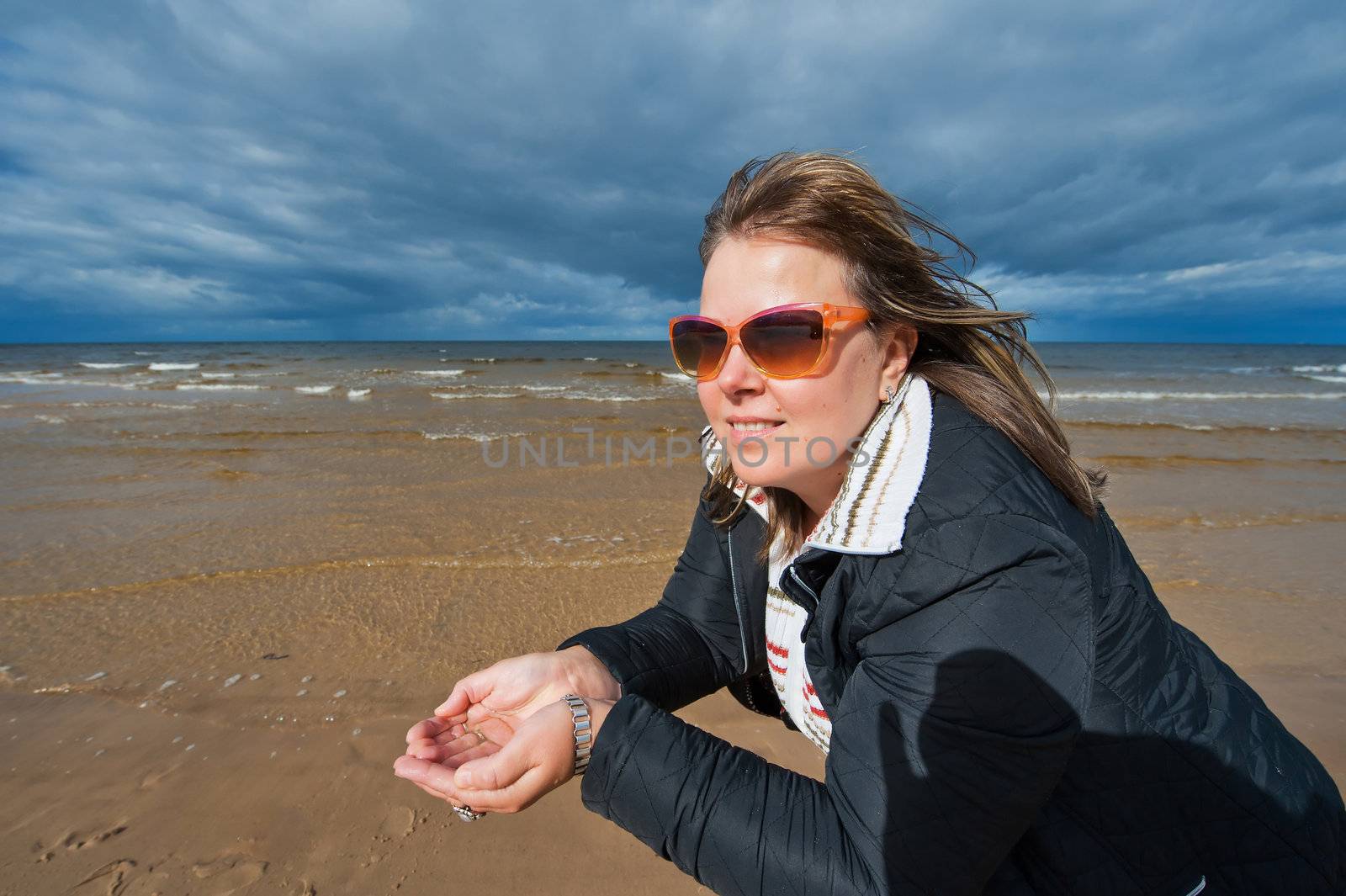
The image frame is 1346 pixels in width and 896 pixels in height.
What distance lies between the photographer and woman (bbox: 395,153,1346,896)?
3.76ft

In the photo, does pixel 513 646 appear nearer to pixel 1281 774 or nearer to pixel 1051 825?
pixel 1051 825

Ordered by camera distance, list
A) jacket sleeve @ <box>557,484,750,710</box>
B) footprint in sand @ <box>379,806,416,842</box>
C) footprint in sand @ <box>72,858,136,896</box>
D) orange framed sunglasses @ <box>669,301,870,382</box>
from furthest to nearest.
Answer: footprint in sand @ <box>379,806,416,842</box>
footprint in sand @ <box>72,858,136,896</box>
jacket sleeve @ <box>557,484,750,710</box>
orange framed sunglasses @ <box>669,301,870,382</box>

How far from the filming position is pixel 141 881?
2.22 metres

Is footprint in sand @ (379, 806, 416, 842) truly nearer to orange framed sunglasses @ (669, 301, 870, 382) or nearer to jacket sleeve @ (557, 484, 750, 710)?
jacket sleeve @ (557, 484, 750, 710)

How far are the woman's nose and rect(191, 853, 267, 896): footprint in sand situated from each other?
7.72 feet

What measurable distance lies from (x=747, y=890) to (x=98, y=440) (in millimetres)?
12012

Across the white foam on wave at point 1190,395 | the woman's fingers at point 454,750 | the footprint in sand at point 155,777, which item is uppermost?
the white foam on wave at point 1190,395

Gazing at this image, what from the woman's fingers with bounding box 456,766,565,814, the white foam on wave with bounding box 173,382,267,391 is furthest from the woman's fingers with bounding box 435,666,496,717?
the white foam on wave with bounding box 173,382,267,391

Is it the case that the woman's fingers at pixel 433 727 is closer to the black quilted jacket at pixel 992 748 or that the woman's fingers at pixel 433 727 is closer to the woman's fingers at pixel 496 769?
the woman's fingers at pixel 496 769

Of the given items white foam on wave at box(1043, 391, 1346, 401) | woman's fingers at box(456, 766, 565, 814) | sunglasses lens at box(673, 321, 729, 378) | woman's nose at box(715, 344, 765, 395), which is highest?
sunglasses lens at box(673, 321, 729, 378)

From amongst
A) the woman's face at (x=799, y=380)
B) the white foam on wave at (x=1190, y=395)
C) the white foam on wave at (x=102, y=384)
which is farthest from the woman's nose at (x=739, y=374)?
the white foam on wave at (x=102, y=384)

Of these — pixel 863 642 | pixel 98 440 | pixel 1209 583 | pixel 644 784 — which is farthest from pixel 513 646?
pixel 98 440

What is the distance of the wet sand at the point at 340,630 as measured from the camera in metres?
2.40

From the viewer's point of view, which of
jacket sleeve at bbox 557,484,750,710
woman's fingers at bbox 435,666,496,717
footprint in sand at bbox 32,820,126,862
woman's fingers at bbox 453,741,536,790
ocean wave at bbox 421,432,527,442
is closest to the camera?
woman's fingers at bbox 453,741,536,790
